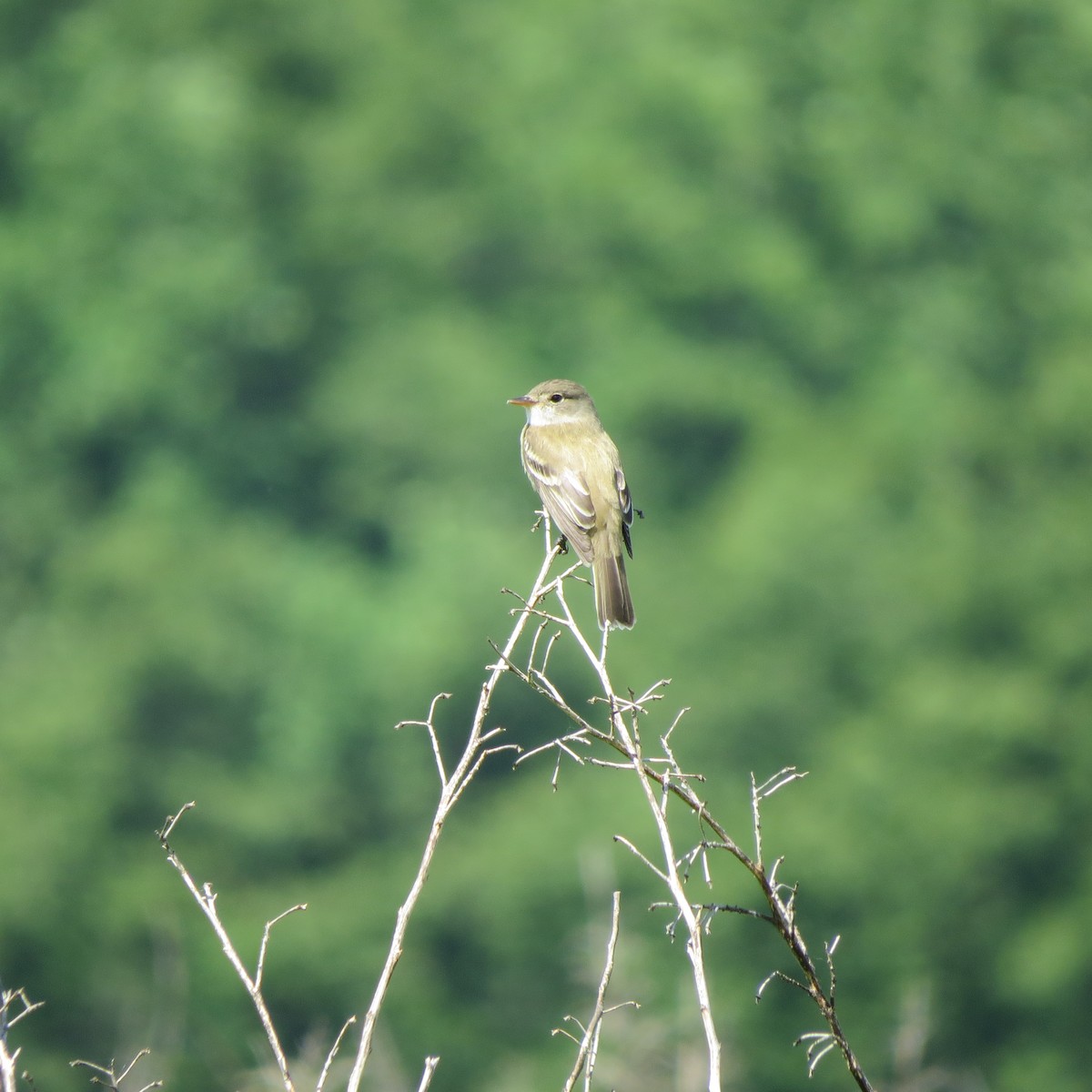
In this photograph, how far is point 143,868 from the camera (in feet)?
120

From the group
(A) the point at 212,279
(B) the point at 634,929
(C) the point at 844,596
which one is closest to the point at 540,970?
(B) the point at 634,929

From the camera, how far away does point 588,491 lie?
7699mm

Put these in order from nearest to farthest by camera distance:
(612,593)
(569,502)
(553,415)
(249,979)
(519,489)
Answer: (249,979)
(612,593)
(569,502)
(553,415)
(519,489)

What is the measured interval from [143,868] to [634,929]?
9.83m

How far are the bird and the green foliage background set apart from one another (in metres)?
18.6

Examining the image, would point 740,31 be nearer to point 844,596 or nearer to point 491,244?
point 491,244

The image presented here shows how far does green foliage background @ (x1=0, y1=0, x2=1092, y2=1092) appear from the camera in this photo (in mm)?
34156

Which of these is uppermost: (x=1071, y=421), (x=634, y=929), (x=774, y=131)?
(x=774, y=131)

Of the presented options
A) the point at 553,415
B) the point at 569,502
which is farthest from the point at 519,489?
the point at 569,502

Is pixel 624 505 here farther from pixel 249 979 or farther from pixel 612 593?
pixel 249 979

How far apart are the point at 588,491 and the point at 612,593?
0.73 m

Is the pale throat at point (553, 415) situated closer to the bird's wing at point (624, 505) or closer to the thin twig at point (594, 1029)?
the bird's wing at point (624, 505)

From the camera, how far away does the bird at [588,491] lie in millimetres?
7125

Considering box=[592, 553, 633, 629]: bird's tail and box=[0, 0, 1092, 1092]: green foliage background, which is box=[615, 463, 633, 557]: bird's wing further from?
box=[0, 0, 1092, 1092]: green foliage background
